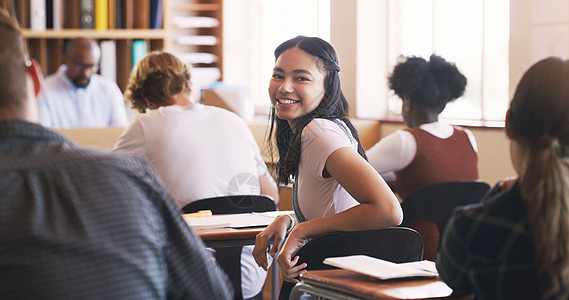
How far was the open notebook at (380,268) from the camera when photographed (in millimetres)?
1414

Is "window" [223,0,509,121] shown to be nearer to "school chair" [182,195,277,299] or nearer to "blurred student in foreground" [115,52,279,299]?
"blurred student in foreground" [115,52,279,299]

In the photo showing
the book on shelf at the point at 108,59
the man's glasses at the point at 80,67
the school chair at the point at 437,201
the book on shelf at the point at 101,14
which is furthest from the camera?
the book on shelf at the point at 108,59

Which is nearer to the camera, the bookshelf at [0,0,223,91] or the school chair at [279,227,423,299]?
the school chair at [279,227,423,299]

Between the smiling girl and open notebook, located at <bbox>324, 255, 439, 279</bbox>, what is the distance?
188mm

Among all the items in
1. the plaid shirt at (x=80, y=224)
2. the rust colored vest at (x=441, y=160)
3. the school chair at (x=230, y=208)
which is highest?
the plaid shirt at (x=80, y=224)

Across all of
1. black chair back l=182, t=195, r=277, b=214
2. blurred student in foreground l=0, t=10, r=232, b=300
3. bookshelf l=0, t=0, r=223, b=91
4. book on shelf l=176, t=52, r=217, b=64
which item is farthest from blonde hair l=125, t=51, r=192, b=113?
book on shelf l=176, t=52, r=217, b=64

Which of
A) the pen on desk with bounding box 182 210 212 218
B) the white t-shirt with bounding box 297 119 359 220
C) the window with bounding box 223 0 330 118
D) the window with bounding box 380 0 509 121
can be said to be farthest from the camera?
the window with bounding box 223 0 330 118

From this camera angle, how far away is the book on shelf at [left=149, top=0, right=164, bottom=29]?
17.9ft

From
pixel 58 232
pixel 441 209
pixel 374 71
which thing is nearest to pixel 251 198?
pixel 441 209

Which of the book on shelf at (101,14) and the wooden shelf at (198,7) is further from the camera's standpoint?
the wooden shelf at (198,7)

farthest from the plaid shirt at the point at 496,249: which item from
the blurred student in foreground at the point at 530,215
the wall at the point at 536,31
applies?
the wall at the point at 536,31

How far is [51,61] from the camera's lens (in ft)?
18.1

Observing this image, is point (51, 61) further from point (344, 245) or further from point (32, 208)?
point (32, 208)

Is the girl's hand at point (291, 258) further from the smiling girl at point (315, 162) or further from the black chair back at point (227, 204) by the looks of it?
the black chair back at point (227, 204)
